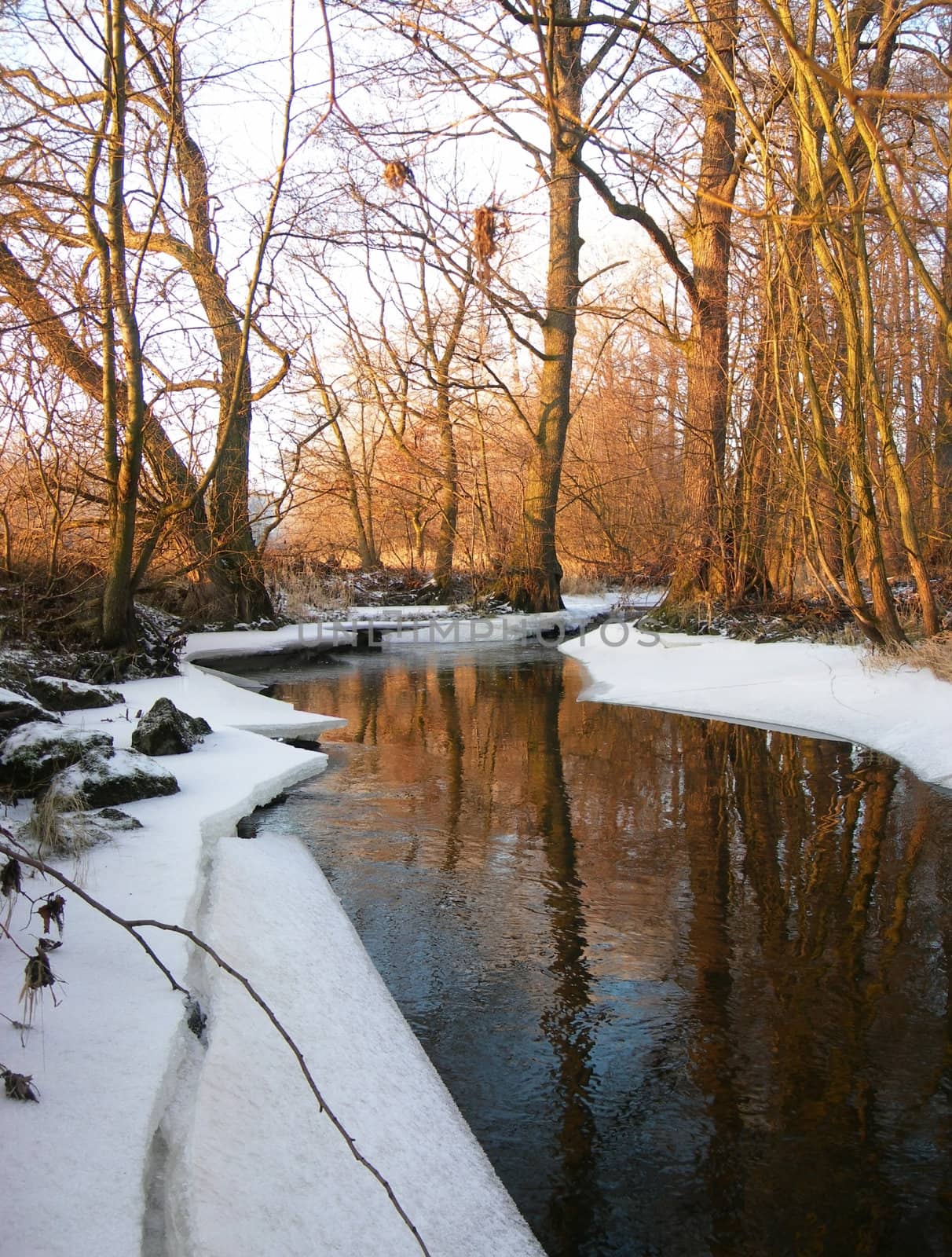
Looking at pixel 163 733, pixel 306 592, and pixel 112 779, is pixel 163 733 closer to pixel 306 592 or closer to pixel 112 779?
pixel 112 779

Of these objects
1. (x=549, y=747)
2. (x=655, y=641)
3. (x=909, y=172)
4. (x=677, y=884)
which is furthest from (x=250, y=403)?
(x=677, y=884)

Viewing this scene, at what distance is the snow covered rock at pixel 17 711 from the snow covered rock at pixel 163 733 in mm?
589

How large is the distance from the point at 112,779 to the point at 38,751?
433mm

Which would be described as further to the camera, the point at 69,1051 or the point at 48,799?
the point at 48,799

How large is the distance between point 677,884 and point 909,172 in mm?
9863

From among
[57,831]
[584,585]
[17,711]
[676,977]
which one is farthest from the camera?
[584,585]

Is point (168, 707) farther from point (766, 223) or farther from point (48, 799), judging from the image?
point (766, 223)

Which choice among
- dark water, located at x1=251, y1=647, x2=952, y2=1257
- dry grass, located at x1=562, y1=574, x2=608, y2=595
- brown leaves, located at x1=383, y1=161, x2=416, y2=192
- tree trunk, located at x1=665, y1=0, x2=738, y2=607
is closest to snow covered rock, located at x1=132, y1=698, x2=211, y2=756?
dark water, located at x1=251, y1=647, x2=952, y2=1257

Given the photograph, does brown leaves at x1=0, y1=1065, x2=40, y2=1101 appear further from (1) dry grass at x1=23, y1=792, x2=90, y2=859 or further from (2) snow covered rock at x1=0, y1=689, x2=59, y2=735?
(2) snow covered rock at x1=0, y1=689, x2=59, y2=735

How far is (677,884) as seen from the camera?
4.39m

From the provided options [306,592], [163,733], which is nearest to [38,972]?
[163,733]

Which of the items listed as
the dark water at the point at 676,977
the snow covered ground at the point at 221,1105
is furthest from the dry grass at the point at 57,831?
the dark water at the point at 676,977

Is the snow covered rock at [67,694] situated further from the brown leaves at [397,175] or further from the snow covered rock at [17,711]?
the brown leaves at [397,175]

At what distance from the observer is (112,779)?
196 inches
